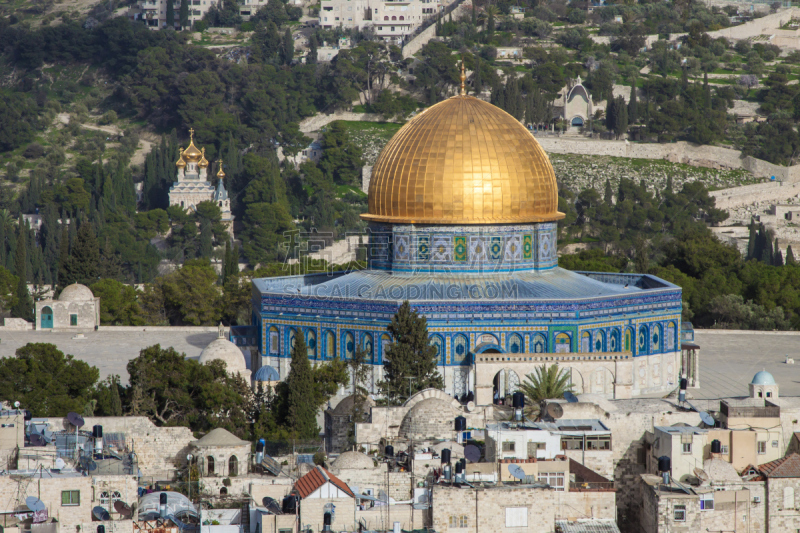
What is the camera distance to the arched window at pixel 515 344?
118 ft

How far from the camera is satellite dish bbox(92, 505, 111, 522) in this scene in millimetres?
25016

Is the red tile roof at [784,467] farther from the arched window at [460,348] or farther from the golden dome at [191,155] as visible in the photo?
the golden dome at [191,155]

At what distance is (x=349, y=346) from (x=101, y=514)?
12112mm

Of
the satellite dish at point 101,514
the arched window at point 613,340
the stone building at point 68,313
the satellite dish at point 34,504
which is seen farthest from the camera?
the stone building at point 68,313

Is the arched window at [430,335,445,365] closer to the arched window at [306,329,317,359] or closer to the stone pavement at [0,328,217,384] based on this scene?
the arched window at [306,329,317,359]

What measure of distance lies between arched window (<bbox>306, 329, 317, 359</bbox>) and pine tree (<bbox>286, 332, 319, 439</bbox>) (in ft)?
12.4

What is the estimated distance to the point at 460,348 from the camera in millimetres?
35875

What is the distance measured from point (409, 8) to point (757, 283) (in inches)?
2918

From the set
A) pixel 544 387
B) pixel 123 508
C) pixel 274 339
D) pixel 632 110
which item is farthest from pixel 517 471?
pixel 632 110

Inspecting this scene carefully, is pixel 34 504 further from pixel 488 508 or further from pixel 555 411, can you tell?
pixel 555 411

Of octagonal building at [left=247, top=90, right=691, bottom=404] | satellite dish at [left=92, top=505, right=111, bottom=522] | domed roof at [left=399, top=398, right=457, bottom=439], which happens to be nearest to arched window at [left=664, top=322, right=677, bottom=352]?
octagonal building at [left=247, top=90, right=691, bottom=404]

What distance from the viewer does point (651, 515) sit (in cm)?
2622

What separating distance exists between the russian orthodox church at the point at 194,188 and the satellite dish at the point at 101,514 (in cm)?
5587

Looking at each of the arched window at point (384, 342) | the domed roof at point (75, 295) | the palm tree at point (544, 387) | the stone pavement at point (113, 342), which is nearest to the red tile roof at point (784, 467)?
the palm tree at point (544, 387)
